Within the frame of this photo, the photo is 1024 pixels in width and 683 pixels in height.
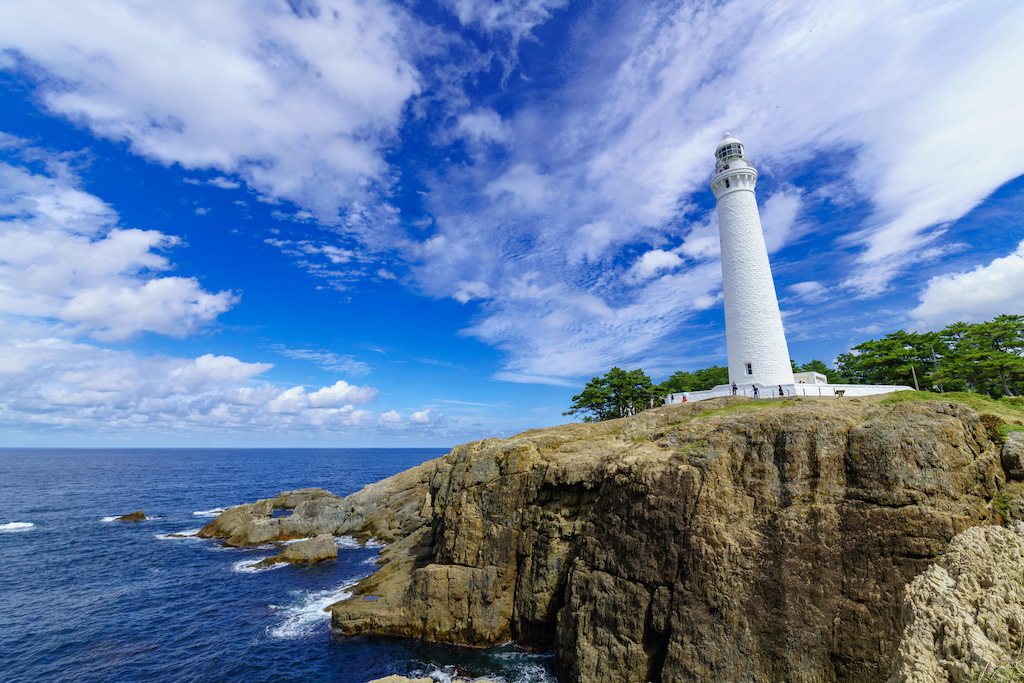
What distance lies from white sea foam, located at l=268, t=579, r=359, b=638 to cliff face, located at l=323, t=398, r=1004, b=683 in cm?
303

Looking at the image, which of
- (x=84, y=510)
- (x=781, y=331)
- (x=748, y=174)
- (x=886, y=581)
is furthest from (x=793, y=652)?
(x=84, y=510)

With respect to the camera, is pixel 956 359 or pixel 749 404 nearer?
pixel 749 404

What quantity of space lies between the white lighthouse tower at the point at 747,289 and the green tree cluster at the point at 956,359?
1605 centimetres

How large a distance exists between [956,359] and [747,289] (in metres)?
22.2

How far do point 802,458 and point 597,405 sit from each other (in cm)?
3919

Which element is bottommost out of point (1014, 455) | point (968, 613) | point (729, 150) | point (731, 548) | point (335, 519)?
point (335, 519)

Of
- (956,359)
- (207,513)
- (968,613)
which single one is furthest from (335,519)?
(956,359)

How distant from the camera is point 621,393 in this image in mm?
53344

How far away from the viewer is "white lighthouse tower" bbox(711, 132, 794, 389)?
33.6 metres

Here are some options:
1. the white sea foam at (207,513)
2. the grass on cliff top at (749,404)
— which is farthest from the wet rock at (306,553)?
the grass on cliff top at (749,404)

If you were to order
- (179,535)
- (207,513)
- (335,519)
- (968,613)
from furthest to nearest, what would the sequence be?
(207,513) < (335,519) < (179,535) < (968,613)

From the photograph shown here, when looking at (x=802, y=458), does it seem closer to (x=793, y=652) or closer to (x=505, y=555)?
(x=793, y=652)

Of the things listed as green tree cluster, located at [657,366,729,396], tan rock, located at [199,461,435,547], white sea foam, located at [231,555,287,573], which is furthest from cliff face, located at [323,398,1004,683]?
green tree cluster, located at [657,366,729,396]

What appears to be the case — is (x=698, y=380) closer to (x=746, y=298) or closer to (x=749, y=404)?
(x=746, y=298)
